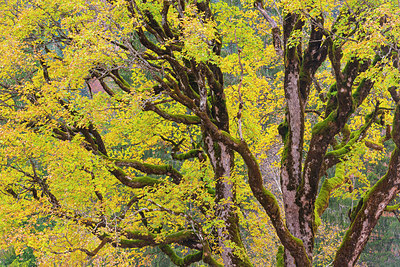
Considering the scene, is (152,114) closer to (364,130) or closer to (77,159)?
(77,159)

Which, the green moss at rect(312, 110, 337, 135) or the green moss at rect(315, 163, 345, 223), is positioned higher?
the green moss at rect(312, 110, 337, 135)

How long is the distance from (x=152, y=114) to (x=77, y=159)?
270cm

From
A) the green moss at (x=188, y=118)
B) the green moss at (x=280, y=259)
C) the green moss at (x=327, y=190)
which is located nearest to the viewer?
the green moss at (x=280, y=259)

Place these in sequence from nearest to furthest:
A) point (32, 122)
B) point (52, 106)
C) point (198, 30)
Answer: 1. point (198, 30)
2. point (52, 106)
3. point (32, 122)

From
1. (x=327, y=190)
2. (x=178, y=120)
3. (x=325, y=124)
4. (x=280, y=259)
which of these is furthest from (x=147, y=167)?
(x=327, y=190)

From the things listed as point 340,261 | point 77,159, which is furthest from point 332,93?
point 77,159

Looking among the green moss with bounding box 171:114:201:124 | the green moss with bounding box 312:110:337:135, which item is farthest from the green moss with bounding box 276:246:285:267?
the green moss with bounding box 171:114:201:124

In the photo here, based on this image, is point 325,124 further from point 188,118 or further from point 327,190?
point 188,118

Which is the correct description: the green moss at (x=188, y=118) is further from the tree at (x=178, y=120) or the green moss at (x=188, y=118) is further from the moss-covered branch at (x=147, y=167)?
the moss-covered branch at (x=147, y=167)

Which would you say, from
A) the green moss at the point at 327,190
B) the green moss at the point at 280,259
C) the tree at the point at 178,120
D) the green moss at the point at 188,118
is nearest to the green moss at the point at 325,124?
the tree at the point at 178,120

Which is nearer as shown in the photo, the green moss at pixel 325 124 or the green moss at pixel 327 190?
the green moss at pixel 325 124

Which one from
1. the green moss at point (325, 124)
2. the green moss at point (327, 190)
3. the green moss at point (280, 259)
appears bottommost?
the green moss at point (280, 259)

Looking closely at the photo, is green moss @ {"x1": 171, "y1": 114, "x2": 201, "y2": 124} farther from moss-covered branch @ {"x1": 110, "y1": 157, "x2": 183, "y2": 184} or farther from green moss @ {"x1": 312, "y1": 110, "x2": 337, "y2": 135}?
green moss @ {"x1": 312, "y1": 110, "x2": 337, "y2": 135}

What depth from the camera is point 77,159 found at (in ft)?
21.3
